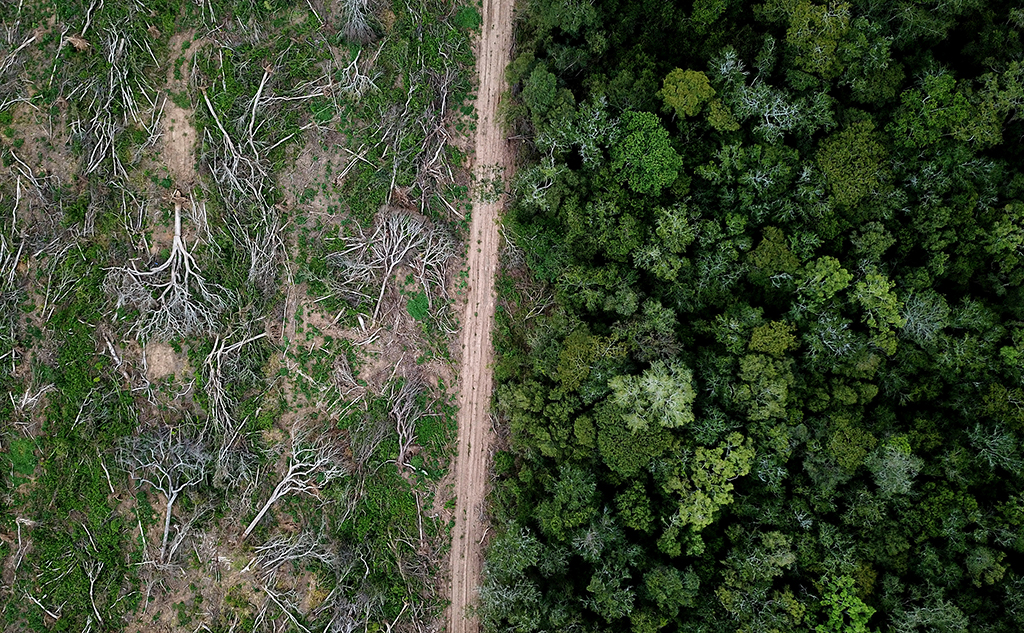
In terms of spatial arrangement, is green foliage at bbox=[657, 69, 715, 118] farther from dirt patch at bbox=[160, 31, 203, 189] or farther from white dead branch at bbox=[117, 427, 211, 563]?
white dead branch at bbox=[117, 427, 211, 563]

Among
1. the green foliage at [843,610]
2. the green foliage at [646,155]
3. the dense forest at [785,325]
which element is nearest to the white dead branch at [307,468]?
the dense forest at [785,325]

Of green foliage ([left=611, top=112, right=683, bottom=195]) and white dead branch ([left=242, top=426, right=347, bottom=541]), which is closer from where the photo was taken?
green foliage ([left=611, top=112, right=683, bottom=195])

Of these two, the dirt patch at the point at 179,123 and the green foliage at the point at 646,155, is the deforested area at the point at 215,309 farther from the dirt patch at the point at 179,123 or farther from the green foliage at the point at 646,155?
the green foliage at the point at 646,155

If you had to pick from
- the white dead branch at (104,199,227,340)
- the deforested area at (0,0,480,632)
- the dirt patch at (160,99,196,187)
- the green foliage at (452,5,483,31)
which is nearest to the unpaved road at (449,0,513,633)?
the green foliage at (452,5,483,31)

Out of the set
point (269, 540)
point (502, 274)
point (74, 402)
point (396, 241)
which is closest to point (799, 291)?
point (502, 274)

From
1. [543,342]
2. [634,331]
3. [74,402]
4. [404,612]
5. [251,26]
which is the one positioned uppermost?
[251,26]

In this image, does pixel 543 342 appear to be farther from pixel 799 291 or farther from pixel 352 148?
pixel 352 148

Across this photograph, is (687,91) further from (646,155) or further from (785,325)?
(785,325)
